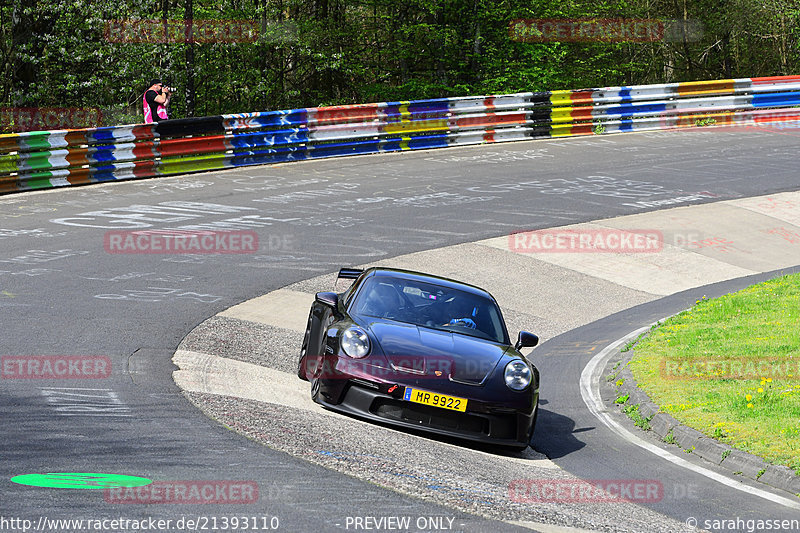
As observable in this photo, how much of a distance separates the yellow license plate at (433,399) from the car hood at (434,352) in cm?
16

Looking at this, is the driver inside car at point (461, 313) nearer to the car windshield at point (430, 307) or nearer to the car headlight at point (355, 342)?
the car windshield at point (430, 307)

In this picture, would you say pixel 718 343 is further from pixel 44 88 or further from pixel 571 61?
pixel 571 61

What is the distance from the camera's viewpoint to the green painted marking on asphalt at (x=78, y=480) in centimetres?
543

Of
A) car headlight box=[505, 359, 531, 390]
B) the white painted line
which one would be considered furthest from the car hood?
the white painted line

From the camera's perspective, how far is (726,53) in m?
43.8

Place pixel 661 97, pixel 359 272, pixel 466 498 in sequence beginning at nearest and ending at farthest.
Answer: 1. pixel 466 498
2. pixel 359 272
3. pixel 661 97

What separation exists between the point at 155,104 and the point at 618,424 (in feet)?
48.4

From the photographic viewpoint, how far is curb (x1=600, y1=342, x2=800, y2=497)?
754 cm

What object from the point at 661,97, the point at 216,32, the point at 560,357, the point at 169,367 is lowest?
the point at 560,357

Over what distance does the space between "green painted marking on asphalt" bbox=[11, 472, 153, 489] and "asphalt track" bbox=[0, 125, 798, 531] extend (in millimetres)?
86

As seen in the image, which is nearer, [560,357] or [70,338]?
[70,338]

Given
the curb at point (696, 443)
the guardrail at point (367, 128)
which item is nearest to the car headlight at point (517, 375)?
the curb at point (696, 443)

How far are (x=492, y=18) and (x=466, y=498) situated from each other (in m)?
A: 27.9

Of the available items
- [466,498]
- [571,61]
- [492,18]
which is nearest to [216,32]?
[492,18]
